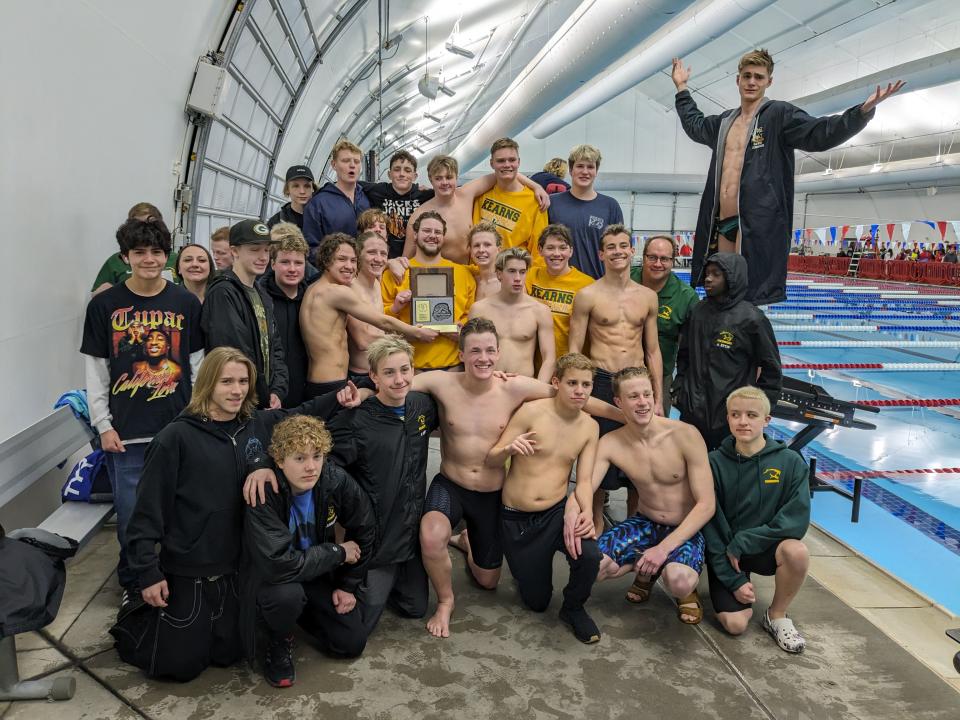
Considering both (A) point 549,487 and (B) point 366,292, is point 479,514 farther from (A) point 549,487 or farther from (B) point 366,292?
(B) point 366,292

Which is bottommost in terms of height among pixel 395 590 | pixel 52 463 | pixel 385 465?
pixel 395 590

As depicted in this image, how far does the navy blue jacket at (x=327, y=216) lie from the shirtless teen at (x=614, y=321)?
75.7 inches

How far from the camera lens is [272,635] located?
2.71m

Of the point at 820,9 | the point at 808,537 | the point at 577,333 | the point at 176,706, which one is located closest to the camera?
the point at 176,706

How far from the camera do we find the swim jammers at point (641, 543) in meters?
3.14

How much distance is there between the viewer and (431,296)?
407cm

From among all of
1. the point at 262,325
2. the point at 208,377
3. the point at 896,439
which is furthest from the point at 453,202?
the point at 896,439

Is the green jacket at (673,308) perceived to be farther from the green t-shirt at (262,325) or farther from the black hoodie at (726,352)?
the green t-shirt at (262,325)

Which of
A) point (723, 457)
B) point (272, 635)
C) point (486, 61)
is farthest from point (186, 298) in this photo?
point (486, 61)

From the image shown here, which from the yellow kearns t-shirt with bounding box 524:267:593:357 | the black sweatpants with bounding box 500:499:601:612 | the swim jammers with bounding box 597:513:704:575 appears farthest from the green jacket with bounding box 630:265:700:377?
the black sweatpants with bounding box 500:499:601:612

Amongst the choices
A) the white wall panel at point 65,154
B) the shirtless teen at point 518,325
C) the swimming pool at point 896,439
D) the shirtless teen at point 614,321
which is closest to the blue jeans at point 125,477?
the white wall panel at point 65,154

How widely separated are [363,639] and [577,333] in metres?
2.16

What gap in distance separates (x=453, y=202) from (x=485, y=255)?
79 cm

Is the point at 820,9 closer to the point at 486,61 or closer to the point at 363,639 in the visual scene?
the point at 486,61
